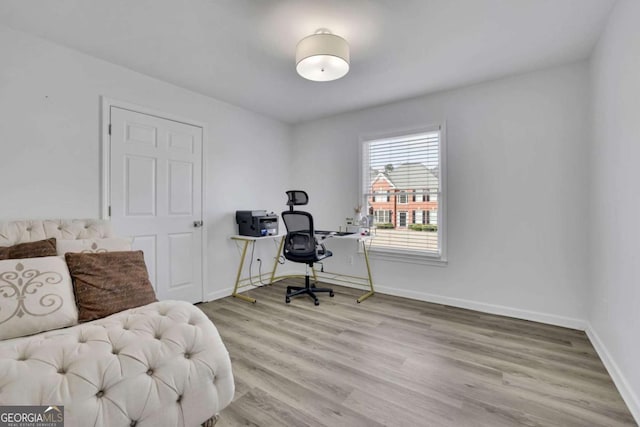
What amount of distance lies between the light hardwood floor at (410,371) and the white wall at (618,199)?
224 mm

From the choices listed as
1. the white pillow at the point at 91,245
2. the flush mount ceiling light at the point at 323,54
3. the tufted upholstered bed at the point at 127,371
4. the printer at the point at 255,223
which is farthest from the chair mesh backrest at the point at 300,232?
the tufted upholstered bed at the point at 127,371

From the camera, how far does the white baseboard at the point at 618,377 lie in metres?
1.56

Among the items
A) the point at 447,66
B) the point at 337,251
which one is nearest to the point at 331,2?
the point at 447,66

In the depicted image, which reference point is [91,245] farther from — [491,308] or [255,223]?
[491,308]

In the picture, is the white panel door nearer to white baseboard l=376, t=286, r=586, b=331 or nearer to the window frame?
the window frame

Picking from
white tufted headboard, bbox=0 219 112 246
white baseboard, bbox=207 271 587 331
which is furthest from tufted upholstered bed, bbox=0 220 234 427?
white baseboard, bbox=207 271 587 331

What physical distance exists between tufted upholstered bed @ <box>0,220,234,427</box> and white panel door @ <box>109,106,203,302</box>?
5.57 ft

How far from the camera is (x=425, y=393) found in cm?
176

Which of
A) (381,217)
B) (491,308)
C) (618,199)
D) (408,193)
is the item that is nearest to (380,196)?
(381,217)

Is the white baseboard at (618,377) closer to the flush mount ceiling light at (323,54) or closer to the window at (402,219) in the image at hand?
the window at (402,219)

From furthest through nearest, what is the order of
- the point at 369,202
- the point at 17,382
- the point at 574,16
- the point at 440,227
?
the point at 369,202 → the point at 440,227 → the point at 574,16 → the point at 17,382

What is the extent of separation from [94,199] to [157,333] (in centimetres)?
197

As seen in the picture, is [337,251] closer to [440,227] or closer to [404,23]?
[440,227]

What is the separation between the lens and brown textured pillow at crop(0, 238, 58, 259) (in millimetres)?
1677
